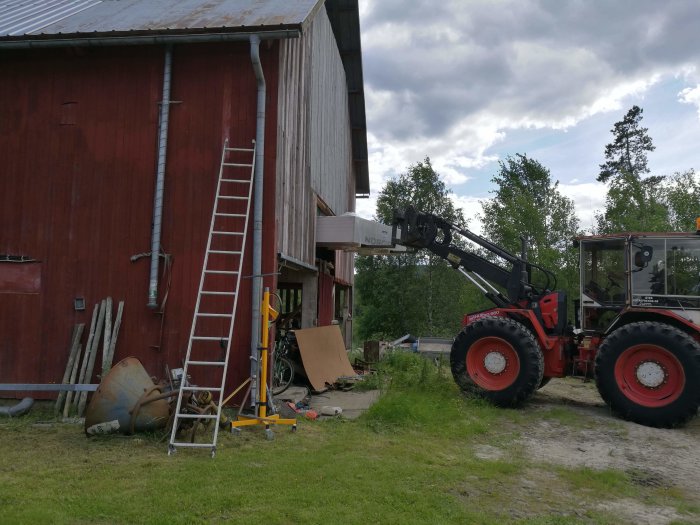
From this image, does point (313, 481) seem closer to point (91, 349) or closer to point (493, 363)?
point (91, 349)

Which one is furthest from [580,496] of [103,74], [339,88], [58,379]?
[339,88]

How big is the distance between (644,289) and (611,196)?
1951 cm

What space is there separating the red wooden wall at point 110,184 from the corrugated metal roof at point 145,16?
0.40 meters

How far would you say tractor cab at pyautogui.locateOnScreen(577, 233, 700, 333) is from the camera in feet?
27.3

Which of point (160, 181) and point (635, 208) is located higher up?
point (635, 208)

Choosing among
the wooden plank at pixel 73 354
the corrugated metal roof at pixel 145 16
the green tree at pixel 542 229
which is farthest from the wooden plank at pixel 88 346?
the green tree at pixel 542 229

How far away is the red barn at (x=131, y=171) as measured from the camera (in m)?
8.09

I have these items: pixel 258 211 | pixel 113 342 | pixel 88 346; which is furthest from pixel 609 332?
pixel 88 346

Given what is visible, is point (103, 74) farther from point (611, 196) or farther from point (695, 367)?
point (611, 196)

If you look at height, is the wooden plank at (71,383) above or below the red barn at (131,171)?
below

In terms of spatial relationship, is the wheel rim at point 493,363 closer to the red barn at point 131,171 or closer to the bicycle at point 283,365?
the bicycle at point 283,365

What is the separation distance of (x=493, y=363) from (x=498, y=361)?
0.09 m

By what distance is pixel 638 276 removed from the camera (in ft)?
28.2

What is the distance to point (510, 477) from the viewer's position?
5.50 meters
